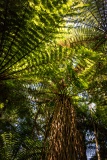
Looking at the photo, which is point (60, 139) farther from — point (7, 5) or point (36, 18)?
point (7, 5)

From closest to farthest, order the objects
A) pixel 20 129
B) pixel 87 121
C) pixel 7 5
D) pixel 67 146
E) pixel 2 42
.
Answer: pixel 7 5 → pixel 2 42 → pixel 67 146 → pixel 87 121 → pixel 20 129

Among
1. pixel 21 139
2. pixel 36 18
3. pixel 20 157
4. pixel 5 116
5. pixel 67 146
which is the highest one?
pixel 5 116

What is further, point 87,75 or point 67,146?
point 87,75

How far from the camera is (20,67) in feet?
10.7

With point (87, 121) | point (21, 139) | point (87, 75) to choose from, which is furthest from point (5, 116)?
point (87, 75)

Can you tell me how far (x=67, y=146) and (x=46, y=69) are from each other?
1.00 meters

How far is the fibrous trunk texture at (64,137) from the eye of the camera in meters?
3.17

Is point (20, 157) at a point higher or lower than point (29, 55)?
lower

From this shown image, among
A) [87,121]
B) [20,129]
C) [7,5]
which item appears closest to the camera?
[7,5]

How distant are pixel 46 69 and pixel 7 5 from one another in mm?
861

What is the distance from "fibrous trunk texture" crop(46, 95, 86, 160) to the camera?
3168mm

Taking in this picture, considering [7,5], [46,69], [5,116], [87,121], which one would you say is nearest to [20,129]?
[5,116]

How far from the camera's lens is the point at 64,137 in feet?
10.9

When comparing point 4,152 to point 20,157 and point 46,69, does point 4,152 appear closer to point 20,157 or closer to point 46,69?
point 20,157
